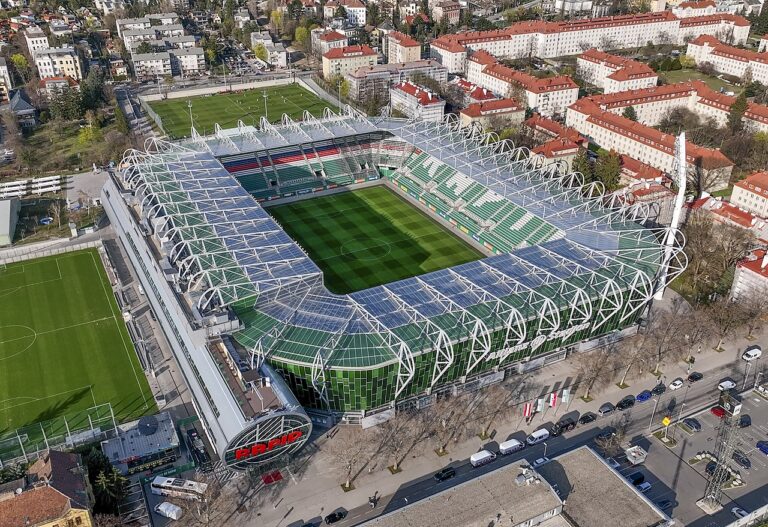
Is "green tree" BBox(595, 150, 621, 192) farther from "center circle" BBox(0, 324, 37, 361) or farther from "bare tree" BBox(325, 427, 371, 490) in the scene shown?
"center circle" BBox(0, 324, 37, 361)

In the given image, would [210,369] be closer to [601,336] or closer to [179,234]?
[179,234]

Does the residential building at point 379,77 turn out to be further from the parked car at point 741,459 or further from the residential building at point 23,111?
the parked car at point 741,459

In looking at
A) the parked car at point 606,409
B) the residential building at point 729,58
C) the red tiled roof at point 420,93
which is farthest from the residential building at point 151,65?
the parked car at point 606,409

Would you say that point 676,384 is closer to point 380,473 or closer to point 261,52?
point 380,473

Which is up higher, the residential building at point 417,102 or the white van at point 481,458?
the residential building at point 417,102

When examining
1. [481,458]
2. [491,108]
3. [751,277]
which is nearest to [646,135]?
[491,108]

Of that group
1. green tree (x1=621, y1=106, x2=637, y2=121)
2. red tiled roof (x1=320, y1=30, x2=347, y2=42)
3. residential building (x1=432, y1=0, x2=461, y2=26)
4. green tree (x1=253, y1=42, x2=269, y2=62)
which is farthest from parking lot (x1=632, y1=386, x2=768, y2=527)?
residential building (x1=432, y1=0, x2=461, y2=26)

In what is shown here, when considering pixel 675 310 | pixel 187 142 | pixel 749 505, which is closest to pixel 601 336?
pixel 675 310
